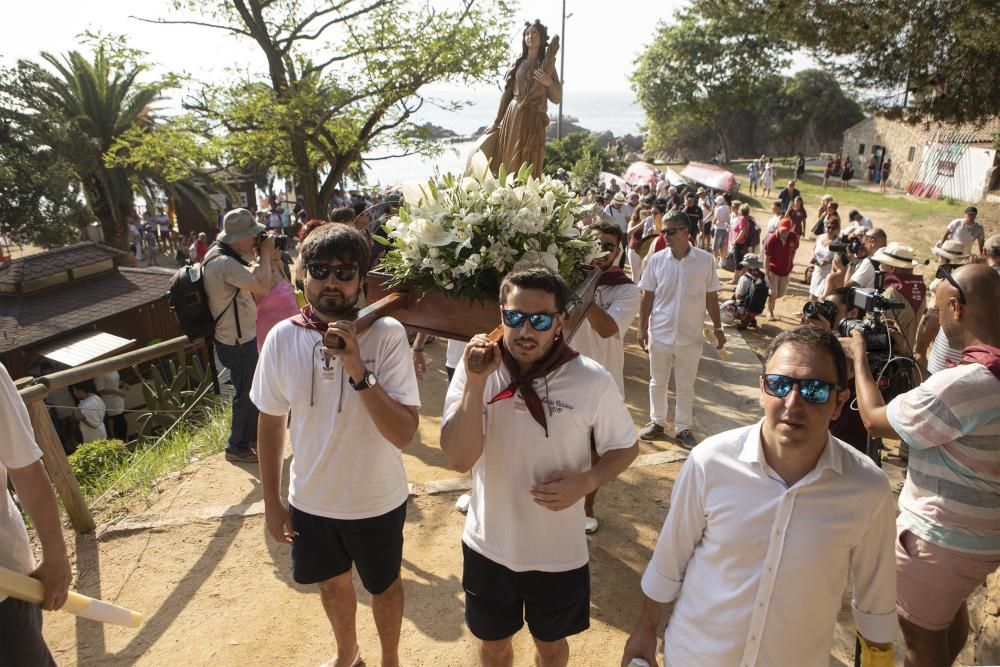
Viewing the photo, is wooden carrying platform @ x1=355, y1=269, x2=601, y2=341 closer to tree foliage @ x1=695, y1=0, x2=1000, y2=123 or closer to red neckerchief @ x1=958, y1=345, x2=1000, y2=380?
red neckerchief @ x1=958, y1=345, x2=1000, y2=380

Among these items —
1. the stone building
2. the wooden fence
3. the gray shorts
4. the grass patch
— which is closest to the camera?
the wooden fence

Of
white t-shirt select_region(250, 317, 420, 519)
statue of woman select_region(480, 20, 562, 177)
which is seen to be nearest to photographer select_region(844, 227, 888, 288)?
statue of woman select_region(480, 20, 562, 177)

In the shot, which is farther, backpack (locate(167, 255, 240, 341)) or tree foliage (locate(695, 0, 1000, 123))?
tree foliage (locate(695, 0, 1000, 123))

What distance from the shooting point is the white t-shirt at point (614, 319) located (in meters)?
4.41

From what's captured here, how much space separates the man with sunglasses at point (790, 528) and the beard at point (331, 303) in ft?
5.11

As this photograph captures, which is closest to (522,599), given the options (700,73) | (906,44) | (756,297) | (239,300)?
(239,300)

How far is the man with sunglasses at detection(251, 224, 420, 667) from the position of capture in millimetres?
2721

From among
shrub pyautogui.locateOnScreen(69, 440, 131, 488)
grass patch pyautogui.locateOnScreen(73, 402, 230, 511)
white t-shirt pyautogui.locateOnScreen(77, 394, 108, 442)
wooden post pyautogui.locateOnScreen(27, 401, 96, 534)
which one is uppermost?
wooden post pyautogui.locateOnScreen(27, 401, 96, 534)

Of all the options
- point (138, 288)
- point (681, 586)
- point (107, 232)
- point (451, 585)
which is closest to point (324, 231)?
point (681, 586)

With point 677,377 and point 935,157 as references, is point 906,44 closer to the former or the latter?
point 677,377

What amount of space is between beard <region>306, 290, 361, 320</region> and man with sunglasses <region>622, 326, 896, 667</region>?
61.3 inches

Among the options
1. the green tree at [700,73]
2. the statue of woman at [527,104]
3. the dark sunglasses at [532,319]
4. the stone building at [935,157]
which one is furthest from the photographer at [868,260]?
the green tree at [700,73]

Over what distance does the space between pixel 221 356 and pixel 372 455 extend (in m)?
3.04

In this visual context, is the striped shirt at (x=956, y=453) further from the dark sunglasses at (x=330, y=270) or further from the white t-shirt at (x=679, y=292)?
the white t-shirt at (x=679, y=292)
